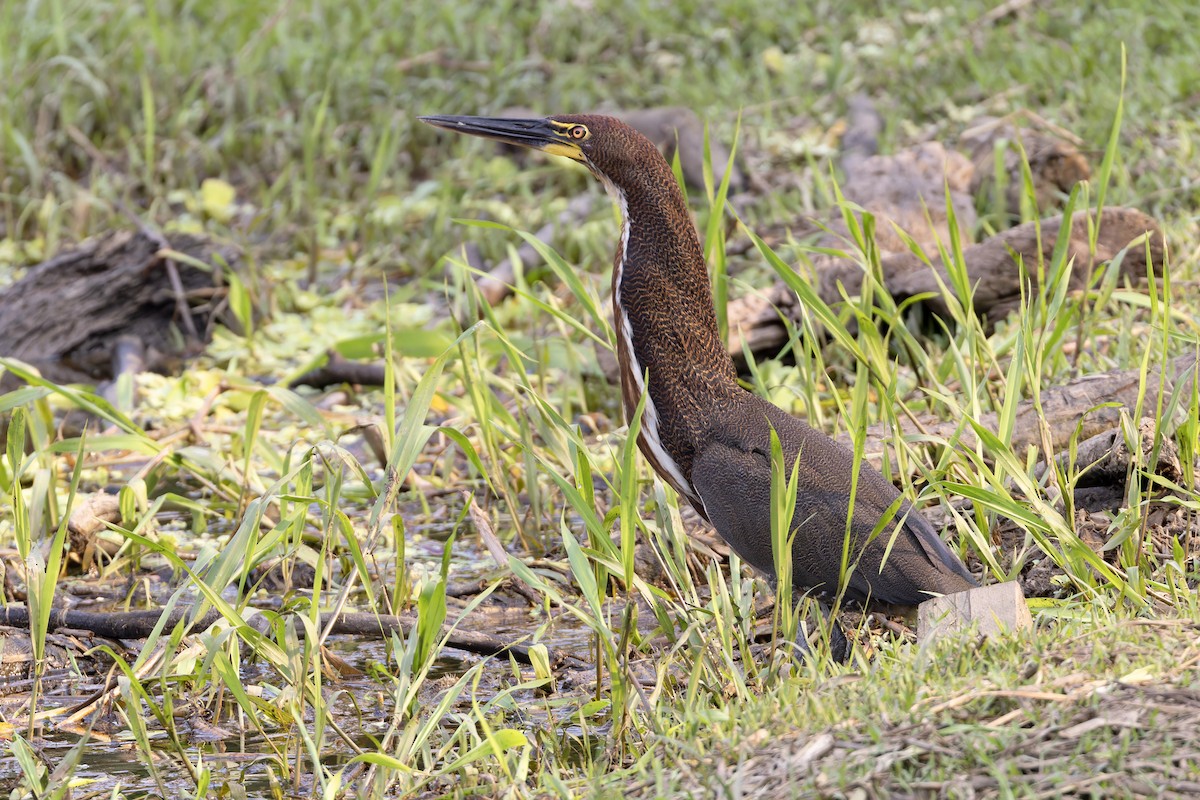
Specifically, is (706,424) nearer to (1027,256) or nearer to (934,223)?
(1027,256)

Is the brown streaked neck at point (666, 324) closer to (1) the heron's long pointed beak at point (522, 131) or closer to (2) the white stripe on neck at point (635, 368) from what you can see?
(2) the white stripe on neck at point (635, 368)

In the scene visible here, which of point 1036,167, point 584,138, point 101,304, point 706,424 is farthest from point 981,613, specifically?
point 101,304

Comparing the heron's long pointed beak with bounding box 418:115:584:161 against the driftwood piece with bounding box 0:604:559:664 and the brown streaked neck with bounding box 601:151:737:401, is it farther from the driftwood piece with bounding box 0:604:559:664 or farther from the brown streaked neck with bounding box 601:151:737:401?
the driftwood piece with bounding box 0:604:559:664

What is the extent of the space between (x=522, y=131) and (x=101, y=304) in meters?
2.71

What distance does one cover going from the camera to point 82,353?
5723mm

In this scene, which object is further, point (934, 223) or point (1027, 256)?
point (934, 223)

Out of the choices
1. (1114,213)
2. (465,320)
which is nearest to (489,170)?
(465,320)

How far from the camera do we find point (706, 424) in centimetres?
329

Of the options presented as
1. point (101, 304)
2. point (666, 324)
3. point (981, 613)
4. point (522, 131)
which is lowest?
point (101, 304)

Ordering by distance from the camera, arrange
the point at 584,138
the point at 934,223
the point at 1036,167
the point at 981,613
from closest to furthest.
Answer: the point at 981,613
the point at 584,138
the point at 934,223
the point at 1036,167

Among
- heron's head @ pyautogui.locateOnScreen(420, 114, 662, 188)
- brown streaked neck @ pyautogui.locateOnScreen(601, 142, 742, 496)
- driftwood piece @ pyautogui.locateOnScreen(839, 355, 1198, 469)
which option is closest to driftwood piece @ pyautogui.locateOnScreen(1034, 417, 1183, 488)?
driftwood piece @ pyautogui.locateOnScreen(839, 355, 1198, 469)

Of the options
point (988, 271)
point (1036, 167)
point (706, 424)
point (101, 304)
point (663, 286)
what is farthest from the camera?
point (101, 304)

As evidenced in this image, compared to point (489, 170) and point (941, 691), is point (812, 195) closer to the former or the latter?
point (489, 170)

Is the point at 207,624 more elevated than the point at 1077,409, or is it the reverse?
the point at 1077,409
